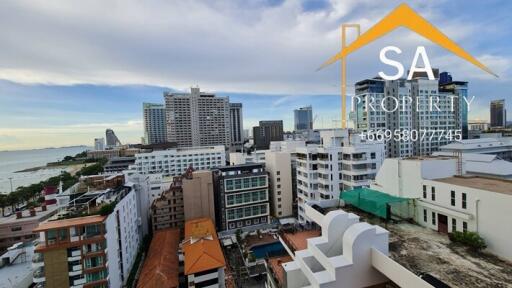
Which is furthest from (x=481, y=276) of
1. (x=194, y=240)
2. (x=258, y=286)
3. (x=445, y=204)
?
(x=194, y=240)

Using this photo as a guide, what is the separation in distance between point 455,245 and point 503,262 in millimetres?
1144

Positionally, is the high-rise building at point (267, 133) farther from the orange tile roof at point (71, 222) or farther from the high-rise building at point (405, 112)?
the orange tile roof at point (71, 222)

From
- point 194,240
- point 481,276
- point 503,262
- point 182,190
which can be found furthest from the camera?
point 182,190

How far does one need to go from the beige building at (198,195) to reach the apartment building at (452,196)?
21.1m

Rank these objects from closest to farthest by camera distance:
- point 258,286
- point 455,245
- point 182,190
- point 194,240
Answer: point 455,245
point 258,286
point 194,240
point 182,190

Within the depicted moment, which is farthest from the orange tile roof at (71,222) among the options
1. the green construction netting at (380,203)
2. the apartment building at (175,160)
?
the apartment building at (175,160)

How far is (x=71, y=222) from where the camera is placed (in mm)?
16312

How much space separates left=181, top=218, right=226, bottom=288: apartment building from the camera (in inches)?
739

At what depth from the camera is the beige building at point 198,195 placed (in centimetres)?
2939

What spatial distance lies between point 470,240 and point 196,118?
87331 mm

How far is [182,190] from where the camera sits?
97.7 ft

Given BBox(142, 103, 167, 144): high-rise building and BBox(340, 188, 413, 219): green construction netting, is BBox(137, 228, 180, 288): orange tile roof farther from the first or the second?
BBox(142, 103, 167, 144): high-rise building

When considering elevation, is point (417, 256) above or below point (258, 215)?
above

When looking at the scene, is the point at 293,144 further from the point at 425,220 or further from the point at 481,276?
the point at 481,276
